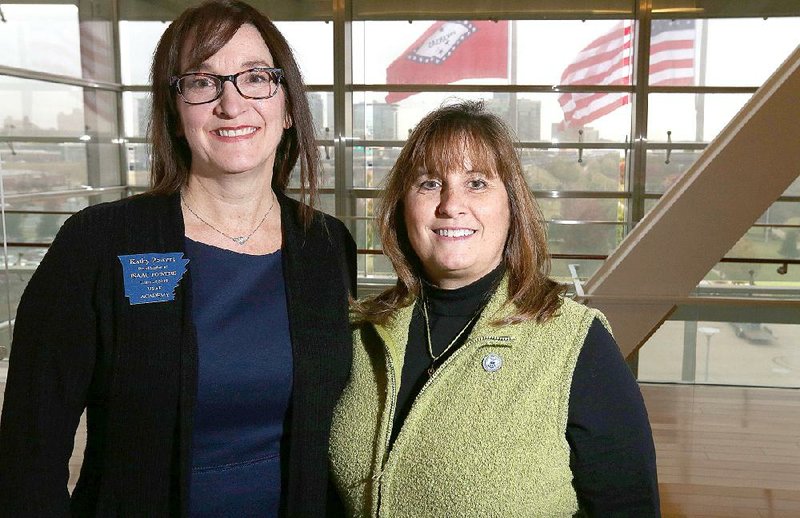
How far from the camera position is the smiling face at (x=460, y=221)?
4.77ft

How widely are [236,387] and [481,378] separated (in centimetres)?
48

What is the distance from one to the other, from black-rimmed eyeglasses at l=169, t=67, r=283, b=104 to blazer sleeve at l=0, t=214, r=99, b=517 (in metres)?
0.39

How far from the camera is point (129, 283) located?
1.43 meters

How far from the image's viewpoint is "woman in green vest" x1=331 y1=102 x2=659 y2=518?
52.6 inches

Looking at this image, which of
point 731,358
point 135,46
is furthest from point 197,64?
point 135,46

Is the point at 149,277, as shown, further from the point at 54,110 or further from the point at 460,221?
the point at 54,110

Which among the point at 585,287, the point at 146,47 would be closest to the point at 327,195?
the point at 146,47

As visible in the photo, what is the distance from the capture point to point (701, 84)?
9.97m

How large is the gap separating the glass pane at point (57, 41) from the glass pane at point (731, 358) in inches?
324

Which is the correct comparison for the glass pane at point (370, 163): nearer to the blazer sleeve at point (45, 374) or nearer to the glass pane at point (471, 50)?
the glass pane at point (471, 50)

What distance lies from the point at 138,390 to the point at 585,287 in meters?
2.58

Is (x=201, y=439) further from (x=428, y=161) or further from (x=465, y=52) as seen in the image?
(x=465, y=52)

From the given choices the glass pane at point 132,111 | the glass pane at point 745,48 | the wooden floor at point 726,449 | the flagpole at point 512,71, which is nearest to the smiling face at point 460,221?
the wooden floor at point 726,449

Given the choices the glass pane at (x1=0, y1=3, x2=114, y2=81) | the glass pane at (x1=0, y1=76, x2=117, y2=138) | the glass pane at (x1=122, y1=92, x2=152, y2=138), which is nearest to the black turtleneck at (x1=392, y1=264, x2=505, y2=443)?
the glass pane at (x1=0, y1=76, x2=117, y2=138)
